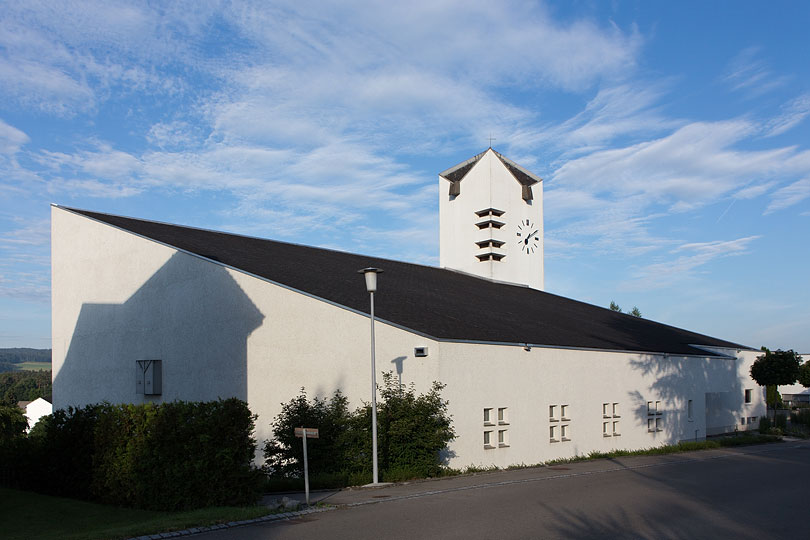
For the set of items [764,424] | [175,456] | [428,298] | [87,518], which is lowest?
[764,424]

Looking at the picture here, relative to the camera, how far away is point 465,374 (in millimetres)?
18875

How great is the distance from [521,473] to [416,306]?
6.44 meters

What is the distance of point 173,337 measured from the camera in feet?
74.6

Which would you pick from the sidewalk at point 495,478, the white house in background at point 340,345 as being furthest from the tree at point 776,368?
the sidewalk at point 495,478

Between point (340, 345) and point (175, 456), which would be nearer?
point (175, 456)

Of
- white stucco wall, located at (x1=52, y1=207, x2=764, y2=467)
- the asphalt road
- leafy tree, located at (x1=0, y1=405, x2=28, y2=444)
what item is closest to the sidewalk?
the asphalt road

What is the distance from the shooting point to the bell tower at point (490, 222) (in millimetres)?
39812

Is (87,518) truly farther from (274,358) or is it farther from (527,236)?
(527,236)

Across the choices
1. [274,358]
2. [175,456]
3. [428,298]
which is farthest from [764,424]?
[175,456]

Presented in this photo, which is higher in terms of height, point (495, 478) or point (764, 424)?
point (495, 478)

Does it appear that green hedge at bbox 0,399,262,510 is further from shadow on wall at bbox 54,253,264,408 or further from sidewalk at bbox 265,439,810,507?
shadow on wall at bbox 54,253,264,408

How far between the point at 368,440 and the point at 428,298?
8.99 m

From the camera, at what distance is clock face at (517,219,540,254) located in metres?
41.2

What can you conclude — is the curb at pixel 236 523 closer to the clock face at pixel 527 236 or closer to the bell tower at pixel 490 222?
the bell tower at pixel 490 222
